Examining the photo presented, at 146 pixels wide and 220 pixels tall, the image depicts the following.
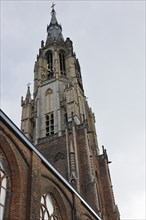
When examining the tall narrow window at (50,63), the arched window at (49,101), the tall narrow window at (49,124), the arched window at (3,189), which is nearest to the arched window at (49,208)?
the arched window at (3,189)

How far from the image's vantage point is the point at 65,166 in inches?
1029

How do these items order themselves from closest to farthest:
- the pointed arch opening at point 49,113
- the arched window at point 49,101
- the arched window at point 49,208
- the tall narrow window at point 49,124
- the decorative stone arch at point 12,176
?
the decorative stone arch at point 12,176, the arched window at point 49,208, the tall narrow window at point 49,124, the pointed arch opening at point 49,113, the arched window at point 49,101

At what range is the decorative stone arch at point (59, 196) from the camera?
14039 millimetres

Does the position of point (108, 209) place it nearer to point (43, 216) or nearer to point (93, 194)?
point (93, 194)

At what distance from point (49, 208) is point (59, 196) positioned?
83 cm

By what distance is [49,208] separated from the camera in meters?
14.0

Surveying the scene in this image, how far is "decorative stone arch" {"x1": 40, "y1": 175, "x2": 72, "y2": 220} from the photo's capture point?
1404cm

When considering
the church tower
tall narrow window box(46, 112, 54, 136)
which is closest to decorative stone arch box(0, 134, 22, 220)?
the church tower

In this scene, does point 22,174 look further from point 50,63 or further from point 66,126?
point 50,63

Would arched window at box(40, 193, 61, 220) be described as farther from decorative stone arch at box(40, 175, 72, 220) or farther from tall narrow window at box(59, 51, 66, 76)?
Answer: tall narrow window at box(59, 51, 66, 76)

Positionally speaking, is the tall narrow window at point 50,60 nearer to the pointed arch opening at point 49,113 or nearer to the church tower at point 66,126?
the church tower at point 66,126

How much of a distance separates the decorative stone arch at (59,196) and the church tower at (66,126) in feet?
28.2

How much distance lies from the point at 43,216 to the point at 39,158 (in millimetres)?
2468

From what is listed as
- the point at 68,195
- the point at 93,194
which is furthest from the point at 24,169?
the point at 93,194
